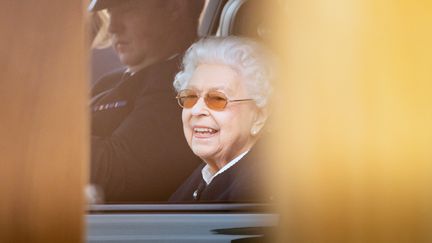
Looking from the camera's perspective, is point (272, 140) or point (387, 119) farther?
point (272, 140)

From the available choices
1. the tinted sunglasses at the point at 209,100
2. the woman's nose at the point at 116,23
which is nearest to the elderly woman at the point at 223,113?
the tinted sunglasses at the point at 209,100

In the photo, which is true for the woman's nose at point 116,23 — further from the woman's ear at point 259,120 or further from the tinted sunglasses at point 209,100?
the woman's ear at point 259,120

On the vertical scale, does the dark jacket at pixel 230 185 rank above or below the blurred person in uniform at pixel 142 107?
below

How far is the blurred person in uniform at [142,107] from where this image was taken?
3076mm

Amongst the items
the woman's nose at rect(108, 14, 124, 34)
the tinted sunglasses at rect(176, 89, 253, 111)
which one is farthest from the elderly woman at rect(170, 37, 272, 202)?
the woman's nose at rect(108, 14, 124, 34)

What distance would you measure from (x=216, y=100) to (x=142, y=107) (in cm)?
22

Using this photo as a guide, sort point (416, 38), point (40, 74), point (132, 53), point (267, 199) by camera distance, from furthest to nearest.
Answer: point (132, 53), point (267, 199), point (416, 38), point (40, 74)

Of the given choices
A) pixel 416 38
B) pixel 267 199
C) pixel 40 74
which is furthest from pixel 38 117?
pixel 416 38

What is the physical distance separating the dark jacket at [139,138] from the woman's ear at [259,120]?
19 centimetres

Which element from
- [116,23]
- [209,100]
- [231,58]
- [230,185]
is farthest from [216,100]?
[116,23]

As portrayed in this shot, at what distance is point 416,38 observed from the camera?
2805 millimetres

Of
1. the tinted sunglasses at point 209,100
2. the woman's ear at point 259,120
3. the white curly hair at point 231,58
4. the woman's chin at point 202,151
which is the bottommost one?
the woman's chin at point 202,151

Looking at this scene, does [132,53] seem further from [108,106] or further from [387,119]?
[387,119]

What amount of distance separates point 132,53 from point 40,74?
0.68m
